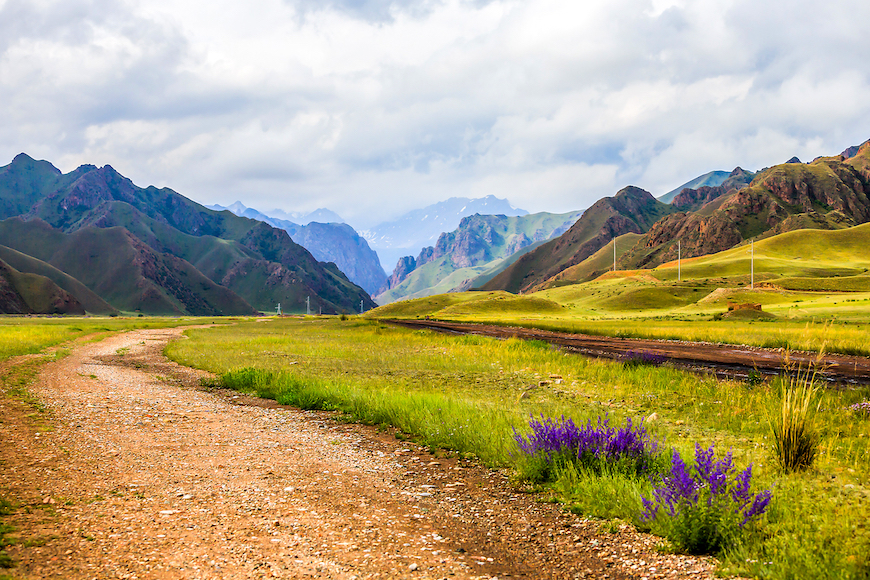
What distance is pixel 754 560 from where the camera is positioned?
515cm

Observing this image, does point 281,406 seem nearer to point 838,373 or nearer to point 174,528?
point 174,528

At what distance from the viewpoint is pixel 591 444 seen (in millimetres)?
8078

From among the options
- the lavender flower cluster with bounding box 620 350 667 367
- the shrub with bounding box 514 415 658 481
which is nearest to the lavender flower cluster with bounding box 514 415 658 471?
the shrub with bounding box 514 415 658 481

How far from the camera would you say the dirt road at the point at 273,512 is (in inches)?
208

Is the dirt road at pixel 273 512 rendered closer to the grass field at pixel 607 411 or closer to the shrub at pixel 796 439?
the grass field at pixel 607 411

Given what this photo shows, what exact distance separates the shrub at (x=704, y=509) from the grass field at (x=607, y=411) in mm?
266

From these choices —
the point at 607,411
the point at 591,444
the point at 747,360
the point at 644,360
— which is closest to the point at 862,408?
the point at 607,411

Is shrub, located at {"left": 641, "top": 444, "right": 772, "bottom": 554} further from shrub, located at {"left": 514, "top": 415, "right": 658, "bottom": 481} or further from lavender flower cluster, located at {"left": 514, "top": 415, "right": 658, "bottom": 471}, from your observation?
lavender flower cluster, located at {"left": 514, "top": 415, "right": 658, "bottom": 471}

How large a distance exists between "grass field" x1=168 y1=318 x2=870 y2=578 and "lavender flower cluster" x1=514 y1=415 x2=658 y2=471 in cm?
58

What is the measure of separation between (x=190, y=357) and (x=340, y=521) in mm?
24568

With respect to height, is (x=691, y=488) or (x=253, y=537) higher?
(x=691, y=488)

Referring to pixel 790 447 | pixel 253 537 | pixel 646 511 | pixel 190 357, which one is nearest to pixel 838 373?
pixel 790 447

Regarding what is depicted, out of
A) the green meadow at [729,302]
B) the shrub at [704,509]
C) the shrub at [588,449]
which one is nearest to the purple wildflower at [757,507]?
the shrub at [704,509]

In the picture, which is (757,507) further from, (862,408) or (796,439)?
(862,408)
